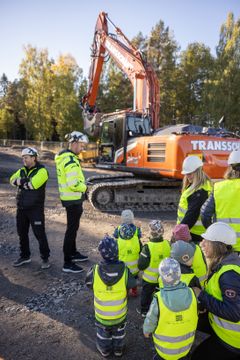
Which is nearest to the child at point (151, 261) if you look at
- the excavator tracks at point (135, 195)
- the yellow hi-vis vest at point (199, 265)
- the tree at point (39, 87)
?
the yellow hi-vis vest at point (199, 265)

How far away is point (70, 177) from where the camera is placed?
471cm

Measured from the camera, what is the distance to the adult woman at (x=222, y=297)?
2.35 metres

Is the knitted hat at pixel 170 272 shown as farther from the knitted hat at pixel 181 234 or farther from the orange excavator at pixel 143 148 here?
the orange excavator at pixel 143 148

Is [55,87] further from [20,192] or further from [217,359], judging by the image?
[217,359]

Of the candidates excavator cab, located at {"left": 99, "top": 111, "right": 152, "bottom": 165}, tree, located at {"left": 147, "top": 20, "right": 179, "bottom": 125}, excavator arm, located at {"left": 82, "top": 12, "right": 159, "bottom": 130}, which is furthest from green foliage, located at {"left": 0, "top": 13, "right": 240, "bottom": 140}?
excavator cab, located at {"left": 99, "top": 111, "right": 152, "bottom": 165}

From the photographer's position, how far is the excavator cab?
924cm

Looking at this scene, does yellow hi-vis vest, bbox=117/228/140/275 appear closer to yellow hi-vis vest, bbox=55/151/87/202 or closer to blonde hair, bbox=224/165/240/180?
yellow hi-vis vest, bbox=55/151/87/202

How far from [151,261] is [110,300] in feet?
2.57

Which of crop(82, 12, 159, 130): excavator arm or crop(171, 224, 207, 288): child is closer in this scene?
crop(171, 224, 207, 288): child

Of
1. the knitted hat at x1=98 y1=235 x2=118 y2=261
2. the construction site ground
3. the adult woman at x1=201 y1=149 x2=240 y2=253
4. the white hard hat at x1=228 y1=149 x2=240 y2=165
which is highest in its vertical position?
the white hard hat at x1=228 y1=149 x2=240 y2=165

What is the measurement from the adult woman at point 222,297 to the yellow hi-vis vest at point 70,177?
2.52 metres

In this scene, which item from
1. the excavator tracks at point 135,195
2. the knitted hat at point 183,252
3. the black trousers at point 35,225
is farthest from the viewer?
the excavator tracks at point 135,195

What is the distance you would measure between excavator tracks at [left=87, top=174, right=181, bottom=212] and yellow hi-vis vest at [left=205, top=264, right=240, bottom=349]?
20.1ft

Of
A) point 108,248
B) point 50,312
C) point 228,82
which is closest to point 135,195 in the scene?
point 50,312
